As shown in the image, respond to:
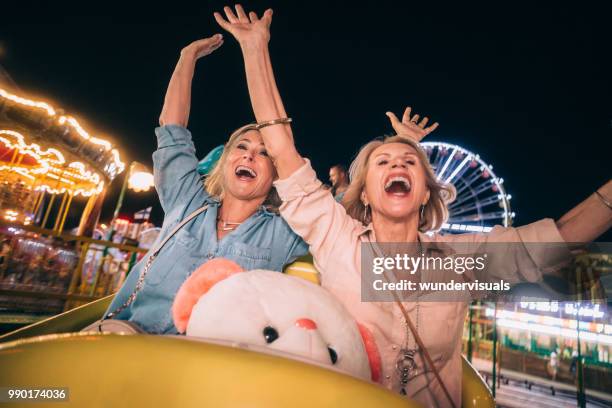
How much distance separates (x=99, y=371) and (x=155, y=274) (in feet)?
3.39

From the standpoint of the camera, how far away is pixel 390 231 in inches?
60.3

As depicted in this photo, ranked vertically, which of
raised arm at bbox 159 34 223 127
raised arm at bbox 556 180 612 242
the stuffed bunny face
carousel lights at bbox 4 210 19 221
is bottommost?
the stuffed bunny face

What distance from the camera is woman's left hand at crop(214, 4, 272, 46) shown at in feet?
4.89

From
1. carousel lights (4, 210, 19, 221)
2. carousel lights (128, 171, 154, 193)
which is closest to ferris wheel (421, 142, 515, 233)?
carousel lights (128, 171, 154, 193)

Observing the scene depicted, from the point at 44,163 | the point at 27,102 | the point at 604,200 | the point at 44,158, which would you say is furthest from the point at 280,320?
the point at 44,163

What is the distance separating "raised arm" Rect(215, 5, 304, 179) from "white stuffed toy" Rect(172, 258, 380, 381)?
574mm

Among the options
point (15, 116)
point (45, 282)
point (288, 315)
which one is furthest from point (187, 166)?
point (15, 116)

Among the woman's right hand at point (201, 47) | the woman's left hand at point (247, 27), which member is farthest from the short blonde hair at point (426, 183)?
the woman's right hand at point (201, 47)

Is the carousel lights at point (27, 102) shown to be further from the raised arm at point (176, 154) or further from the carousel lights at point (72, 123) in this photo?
the raised arm at point (176, 154)

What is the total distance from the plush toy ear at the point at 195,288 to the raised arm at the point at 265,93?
1.85ft

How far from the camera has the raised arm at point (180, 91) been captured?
1854 mm

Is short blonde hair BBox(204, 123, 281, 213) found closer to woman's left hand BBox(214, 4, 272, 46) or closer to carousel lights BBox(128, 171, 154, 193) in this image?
woman's left hand BBox(214, 4, 272, 46)

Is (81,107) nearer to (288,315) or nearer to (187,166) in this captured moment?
(187,166)

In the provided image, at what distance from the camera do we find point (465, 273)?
4.67ft
